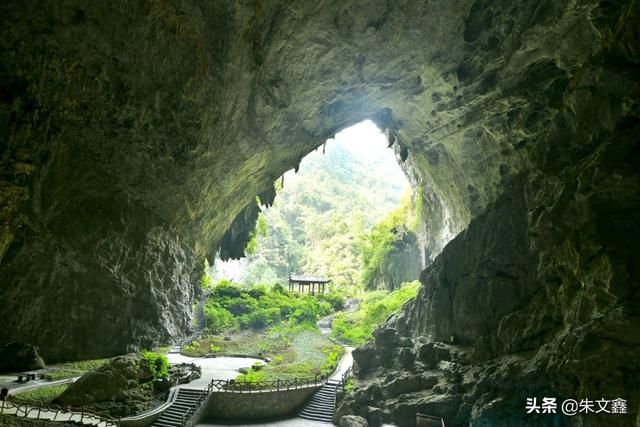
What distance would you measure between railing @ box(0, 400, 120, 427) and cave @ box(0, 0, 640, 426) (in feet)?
16.7

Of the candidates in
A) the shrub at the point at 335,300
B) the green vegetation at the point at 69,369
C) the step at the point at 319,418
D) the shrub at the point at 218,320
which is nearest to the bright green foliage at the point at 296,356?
the step at the point at 319,418

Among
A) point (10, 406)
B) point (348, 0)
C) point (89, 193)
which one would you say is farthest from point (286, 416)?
point (348, 0)

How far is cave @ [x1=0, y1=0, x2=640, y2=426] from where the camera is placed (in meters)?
9.33

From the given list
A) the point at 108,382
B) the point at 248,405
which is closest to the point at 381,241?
the point at 248,405

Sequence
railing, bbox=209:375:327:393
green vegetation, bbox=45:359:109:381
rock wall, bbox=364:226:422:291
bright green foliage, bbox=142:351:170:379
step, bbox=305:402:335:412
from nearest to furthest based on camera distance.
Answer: green vegetation, bbox=45:359:109:381
bright green foliage, bbox=142:351:170:379
railing, bbox=209:375:327:393
step, bbox=305:402:335:412
rock wall, bbox=364:226:422:291

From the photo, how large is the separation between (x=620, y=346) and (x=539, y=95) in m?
12.1

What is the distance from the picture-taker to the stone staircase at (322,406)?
1861 centimetres

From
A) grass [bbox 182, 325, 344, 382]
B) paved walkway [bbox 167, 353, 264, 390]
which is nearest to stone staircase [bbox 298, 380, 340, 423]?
grass [bbox 182, 325, 344, 382]

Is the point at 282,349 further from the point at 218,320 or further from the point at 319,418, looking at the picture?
the point at 319,418

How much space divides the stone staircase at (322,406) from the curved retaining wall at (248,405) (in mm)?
787

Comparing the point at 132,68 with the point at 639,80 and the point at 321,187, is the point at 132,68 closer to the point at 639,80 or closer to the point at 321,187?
the point at 639,80

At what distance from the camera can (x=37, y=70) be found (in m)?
13.2

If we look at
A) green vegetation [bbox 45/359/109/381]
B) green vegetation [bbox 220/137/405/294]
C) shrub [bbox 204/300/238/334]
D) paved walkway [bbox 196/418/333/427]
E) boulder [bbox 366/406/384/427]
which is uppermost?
green vegetation [bbox 220/137/405/294]

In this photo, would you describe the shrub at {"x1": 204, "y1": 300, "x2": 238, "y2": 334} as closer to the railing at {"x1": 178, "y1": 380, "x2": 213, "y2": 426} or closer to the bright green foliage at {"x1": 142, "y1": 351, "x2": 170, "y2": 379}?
the bright green foliage at {"x1": 142, "y1": 351, "x2": 170, "y2": 379}
